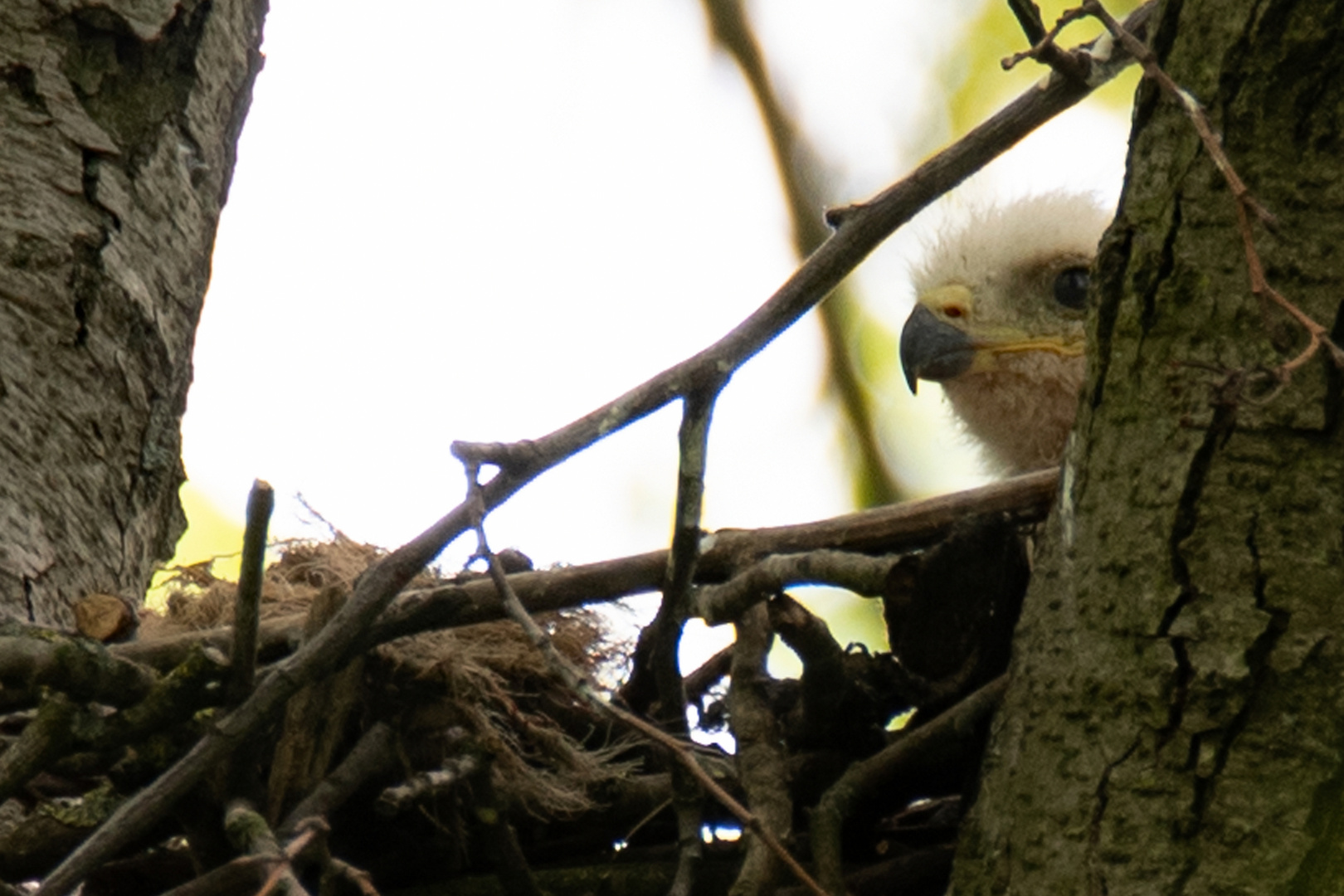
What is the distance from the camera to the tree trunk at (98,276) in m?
2.42

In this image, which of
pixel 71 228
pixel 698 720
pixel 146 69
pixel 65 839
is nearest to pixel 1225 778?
pixel 698 720

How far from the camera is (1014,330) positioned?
3445 millimetres

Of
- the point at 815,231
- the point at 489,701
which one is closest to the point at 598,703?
the point at 489,701

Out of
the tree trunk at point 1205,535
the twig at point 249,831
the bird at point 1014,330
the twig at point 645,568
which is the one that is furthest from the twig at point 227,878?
the bird at point 1014,330

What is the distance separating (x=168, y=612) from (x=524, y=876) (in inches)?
33.2

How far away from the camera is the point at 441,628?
77.7 inches

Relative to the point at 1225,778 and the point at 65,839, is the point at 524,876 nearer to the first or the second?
the point at 65,839

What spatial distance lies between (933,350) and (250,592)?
2.06m

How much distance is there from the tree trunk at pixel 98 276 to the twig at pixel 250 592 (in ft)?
2.10

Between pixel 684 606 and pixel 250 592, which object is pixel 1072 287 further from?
pixel 250 592

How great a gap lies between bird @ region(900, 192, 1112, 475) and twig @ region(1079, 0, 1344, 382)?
190 centimetres

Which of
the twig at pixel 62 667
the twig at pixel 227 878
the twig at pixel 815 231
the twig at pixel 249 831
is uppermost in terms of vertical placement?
the twig at pixel 815 231

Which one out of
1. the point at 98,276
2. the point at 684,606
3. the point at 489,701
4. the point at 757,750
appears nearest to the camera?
the point at 684,606

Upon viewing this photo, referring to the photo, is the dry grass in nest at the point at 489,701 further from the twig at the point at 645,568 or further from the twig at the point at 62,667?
the twig at the point at 62,667
